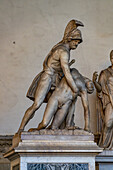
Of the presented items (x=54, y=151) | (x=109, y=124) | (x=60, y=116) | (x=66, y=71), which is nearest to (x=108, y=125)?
(x=109, y=124)

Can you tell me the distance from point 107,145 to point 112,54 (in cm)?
193

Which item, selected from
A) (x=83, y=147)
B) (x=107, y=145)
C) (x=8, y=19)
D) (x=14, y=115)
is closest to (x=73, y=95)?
(x=83, y=147)

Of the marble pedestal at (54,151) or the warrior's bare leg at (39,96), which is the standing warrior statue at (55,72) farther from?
the marble pedestal at (54,151)

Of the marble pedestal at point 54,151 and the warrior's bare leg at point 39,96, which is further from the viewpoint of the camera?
the warrior's bare leg at point 39,96

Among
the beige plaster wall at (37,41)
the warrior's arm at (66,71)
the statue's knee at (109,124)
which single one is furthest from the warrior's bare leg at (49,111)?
the beige plaster wall at (37,41)

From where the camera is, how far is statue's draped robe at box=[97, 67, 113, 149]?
10.6 m

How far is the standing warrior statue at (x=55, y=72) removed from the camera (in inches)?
341

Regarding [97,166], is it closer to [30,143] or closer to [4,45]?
[30,143]

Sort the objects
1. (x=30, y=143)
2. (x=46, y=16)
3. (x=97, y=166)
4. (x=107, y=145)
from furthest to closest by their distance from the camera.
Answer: (x=46, y=16)
(x=107, y=145)
(x=97, y=166)
(x=30, y=143)

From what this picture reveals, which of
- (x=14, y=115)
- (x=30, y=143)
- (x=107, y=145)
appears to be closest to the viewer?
(x=30, y=143)

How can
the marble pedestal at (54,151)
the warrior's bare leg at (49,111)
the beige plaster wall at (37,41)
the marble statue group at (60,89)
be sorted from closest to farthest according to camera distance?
the marble pedestal at (54,151), the warrior's bare leg at (49,111), the marble statue group at (60,89), the beige plaster wall at (37,41)

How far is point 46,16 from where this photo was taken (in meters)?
12.6

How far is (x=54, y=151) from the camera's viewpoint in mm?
8016

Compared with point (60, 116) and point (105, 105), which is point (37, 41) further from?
point (60, 116)
